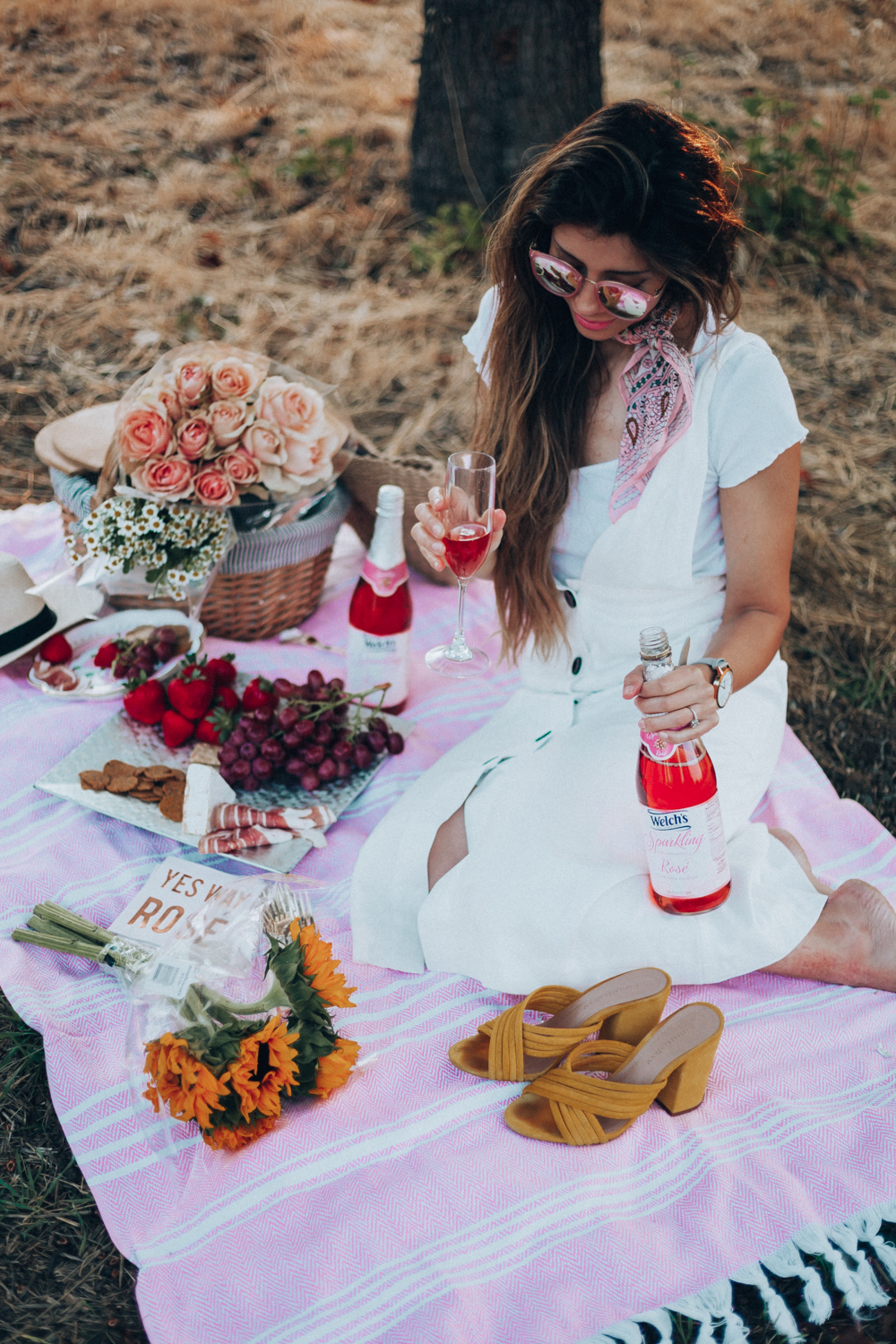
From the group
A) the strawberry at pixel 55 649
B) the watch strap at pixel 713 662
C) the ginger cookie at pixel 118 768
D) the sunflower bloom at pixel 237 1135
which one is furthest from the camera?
the strawberry at pixel 55 649

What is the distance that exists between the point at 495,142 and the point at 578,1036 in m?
4.28

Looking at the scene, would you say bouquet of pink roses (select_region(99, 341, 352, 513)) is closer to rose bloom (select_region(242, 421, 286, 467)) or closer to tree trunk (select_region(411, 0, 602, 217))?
rose bloom (select_region(242, 421, 286, 467))

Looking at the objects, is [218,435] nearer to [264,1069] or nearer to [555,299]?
[555,299]

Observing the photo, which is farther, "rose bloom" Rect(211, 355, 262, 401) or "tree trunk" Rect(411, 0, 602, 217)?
"tree trunk" Rect(411, 0, 602, 217)

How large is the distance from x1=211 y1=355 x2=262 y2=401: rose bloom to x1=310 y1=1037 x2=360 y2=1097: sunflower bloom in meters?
1.51

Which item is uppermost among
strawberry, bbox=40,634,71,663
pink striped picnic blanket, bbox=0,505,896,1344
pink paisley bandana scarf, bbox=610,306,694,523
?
pink paisley bandana scarf, bbox=610,306,694,523

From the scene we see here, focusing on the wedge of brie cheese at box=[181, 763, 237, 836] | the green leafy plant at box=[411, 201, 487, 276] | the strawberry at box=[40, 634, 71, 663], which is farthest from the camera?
the green leafy plant at box=[411, 201, 487, 276]

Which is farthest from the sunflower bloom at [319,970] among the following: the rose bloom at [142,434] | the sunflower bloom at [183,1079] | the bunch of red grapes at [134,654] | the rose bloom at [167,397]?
the rose bloom at [167,397]

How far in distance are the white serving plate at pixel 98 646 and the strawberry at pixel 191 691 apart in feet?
0.39

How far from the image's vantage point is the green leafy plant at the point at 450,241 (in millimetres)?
5074

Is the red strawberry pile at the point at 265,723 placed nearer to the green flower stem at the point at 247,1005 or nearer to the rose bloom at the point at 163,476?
the rose bloom at the point at 163,476

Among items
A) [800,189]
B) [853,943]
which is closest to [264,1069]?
[853,943]

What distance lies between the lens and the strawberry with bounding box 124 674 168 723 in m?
2.46

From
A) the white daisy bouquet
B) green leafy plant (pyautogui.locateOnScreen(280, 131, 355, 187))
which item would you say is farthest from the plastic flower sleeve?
green leafy plant (pyautogui.locateOnScreen(280, 131, 355, 187))
